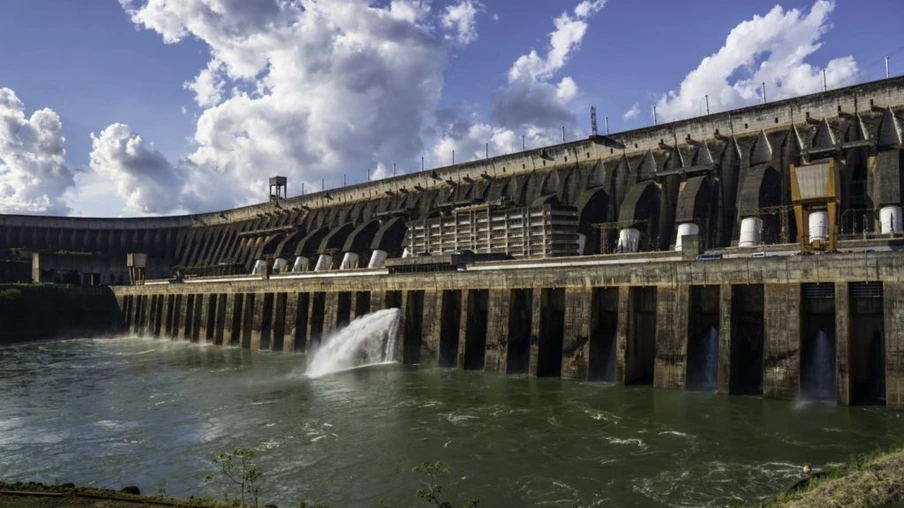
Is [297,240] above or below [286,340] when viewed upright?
above

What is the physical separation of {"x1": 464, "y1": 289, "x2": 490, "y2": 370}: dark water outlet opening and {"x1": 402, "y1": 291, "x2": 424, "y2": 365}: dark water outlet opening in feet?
13.3

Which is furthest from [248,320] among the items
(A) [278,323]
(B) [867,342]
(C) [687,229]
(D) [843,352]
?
(B) [867,342]

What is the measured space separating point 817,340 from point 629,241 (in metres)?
22.1

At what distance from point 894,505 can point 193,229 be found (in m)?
109

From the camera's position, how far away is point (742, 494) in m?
16.1

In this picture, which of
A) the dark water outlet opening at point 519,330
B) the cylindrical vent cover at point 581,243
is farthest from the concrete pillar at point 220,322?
the dark water outlet opening at point 519,330


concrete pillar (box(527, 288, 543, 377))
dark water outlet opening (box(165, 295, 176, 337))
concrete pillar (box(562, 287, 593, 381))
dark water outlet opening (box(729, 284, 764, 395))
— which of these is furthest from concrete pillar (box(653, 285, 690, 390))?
dark water outlet opening (box(165, 295, 176, 337))

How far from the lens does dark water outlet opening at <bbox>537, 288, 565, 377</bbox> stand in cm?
3403

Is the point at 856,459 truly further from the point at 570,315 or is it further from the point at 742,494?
the point at 570,315

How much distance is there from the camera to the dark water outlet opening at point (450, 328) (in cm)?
3916

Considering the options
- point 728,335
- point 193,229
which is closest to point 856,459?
point 728,335

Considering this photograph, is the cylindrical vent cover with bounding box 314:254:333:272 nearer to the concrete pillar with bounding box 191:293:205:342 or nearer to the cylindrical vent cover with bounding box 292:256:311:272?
the cylindrical vent cover with bounding box 292:256:311:272

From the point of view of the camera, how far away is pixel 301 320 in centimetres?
5288

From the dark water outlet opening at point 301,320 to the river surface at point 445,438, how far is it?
15995 millimetres
